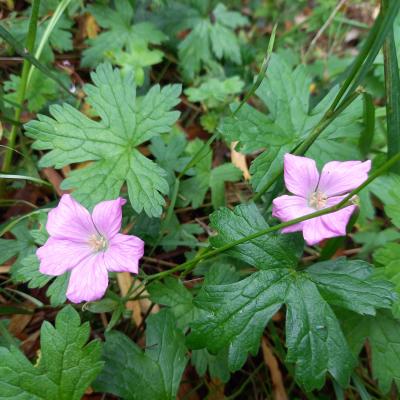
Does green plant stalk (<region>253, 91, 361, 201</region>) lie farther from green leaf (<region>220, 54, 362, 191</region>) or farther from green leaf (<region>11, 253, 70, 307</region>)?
green leaf (<region>11, 253, 70, 307</region>)

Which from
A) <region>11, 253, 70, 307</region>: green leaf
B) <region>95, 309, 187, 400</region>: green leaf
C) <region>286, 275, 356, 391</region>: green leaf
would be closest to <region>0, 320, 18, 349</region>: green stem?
<region>11, 253, 70, 307</region>: green leaf

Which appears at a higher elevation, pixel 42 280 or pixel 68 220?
pixel 68 220

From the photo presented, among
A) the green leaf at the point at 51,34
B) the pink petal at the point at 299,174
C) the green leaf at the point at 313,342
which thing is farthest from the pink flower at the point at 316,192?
the green leaf at the point at 51,34

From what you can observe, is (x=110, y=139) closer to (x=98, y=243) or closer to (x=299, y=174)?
(x=98, y=243)

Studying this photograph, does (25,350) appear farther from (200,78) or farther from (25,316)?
(200,78)

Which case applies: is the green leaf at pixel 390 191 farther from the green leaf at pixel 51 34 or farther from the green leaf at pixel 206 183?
the green leaf at pixel 51 34

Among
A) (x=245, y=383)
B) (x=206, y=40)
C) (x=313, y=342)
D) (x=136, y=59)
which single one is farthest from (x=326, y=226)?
(x=206, y=40)
